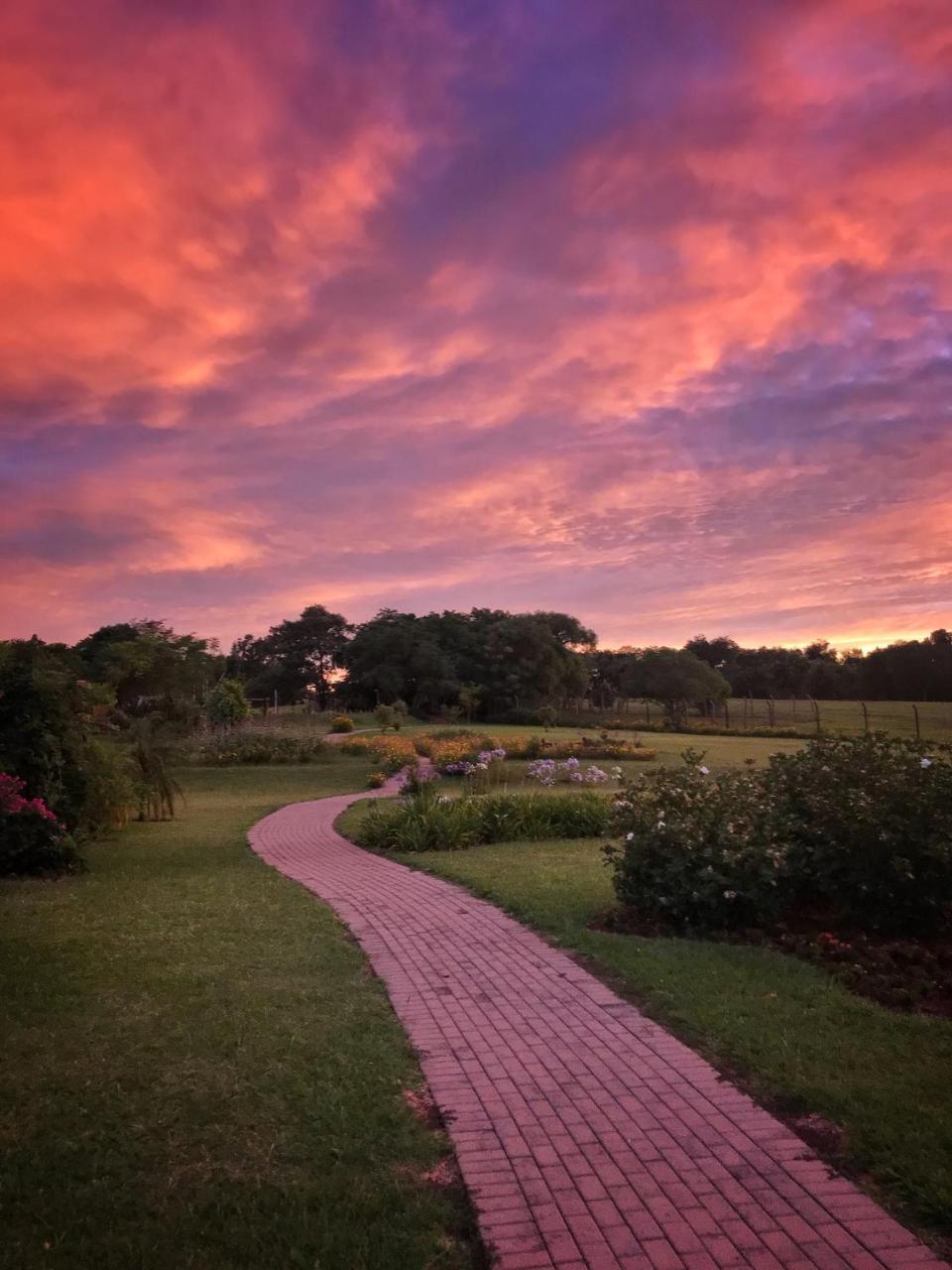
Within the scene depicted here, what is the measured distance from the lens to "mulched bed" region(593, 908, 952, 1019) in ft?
17.9

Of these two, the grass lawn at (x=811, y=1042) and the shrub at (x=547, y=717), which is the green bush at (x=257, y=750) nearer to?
the shrub at (x=547, y=717)

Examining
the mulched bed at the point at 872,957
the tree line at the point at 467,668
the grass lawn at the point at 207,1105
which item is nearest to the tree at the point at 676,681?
the tree line at the point at 467,668

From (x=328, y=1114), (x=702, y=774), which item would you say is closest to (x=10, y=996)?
(x=328, y=1114)

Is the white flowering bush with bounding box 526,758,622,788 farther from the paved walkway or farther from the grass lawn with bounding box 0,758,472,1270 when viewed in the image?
the paved walkway

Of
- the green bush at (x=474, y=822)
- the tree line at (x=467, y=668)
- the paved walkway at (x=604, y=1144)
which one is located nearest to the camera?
the paved walkway at (x=604, y=1144)

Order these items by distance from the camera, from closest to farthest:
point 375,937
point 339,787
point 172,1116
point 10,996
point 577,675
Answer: point 172,1116, point 10,996, point 375,937, point 339,787, point 577,675

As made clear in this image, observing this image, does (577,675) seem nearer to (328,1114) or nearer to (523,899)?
(523,899)

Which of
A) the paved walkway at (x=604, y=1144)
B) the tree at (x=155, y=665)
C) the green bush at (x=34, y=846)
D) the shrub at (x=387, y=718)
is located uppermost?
the tree at (x=155, y=665)

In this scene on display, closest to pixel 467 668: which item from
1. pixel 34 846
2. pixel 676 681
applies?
pixel 676 681

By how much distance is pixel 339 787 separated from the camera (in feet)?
72.0

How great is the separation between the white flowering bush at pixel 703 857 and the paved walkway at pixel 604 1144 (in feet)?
4.23

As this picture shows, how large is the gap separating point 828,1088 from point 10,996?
15.7ft

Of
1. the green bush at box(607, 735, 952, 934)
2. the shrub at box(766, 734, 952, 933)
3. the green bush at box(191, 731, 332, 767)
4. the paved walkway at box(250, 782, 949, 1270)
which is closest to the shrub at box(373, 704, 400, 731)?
the green bush at box(191, 731, 332, 767)

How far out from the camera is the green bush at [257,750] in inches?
1075
